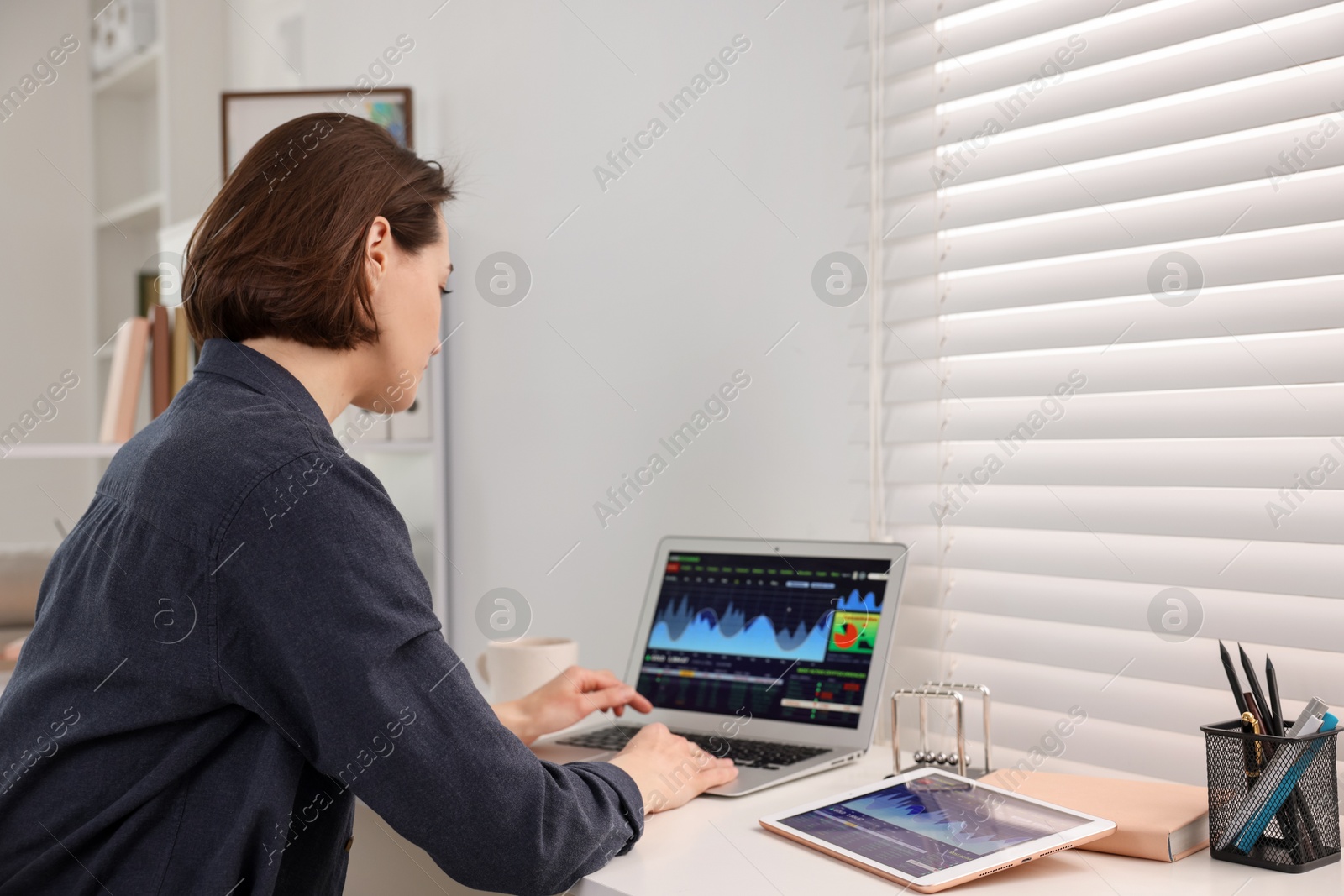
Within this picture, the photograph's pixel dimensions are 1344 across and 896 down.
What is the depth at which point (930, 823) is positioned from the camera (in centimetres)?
91

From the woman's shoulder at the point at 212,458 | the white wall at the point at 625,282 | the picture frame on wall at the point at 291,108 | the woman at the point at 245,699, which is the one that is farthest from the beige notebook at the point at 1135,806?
the picture frame on wall at the point at 291,108

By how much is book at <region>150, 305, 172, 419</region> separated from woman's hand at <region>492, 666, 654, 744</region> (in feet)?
3.79

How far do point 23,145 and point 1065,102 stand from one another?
2.92 meters

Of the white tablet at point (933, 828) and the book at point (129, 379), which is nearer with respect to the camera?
the white tablet at point (933, 828)

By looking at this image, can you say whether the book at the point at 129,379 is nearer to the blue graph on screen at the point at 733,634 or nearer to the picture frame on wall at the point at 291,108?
the picture frame on wall at the point at 291,108

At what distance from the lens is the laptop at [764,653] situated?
1.21 meters

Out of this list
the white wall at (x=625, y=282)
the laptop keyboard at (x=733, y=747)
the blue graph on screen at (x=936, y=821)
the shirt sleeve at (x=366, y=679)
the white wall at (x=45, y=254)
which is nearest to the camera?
the shirt sleeve at (x=366, y=679)

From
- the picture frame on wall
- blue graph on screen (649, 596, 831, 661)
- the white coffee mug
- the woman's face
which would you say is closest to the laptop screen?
blue graph on screen (649, 596, 831, 661)

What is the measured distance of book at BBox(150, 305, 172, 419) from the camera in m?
2.01

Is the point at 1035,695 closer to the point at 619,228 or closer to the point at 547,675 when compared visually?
the point at 547,675

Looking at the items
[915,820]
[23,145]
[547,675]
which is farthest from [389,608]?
[23,145]

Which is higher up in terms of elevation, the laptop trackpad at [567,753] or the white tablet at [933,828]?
the white tablet at [933,828]

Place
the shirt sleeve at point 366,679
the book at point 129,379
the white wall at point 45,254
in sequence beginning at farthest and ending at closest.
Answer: the white wall at point 45,254 → the book at point 129,379 → the shirt sleeve at point 366,679

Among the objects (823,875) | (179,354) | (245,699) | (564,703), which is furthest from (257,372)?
(179,354)
